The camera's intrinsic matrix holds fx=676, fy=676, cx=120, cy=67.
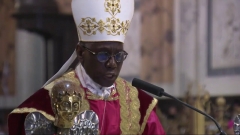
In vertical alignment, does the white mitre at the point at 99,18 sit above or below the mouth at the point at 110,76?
above

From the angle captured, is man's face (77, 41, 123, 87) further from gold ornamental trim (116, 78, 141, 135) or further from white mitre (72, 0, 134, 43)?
gold ornamental trim (116, 78, 141, 135)

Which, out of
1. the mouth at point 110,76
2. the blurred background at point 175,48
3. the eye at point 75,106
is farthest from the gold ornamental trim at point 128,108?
the blurred background at point 175,48

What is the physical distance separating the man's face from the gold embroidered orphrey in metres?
0.10

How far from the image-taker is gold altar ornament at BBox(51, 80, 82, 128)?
2559mm

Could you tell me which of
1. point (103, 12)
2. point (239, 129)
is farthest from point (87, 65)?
point (239, 129)

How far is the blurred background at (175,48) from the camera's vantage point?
21.0 feet

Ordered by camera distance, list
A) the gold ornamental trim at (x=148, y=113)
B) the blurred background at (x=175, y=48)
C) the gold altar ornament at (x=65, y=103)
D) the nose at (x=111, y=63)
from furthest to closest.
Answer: the blurred background at (x=175, y=48), the gold ornamental trim at (x=148, y=113), the nose at (x=111, y=63), the gold altar ornament at (x=65, y=103)

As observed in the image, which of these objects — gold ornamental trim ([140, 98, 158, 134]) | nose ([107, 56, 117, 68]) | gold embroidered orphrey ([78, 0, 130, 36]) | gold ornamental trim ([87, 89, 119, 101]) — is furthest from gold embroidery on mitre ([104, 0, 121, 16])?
gold ornamental trim ([140, 98, 158, 134])

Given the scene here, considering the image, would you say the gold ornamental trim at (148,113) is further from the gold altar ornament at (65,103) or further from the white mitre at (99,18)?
the gold altar ornament at (65,103)

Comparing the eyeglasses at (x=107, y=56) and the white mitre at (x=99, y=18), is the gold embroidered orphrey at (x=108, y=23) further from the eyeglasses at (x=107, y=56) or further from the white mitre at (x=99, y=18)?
the eyeglasses at (x=107, y=56)

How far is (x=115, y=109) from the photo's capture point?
3.74 meters

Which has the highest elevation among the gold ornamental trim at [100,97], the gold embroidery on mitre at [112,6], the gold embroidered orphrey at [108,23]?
the gold embroidery on mitre at [112,6]

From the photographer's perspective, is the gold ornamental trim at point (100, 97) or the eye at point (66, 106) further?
the gold ornamental trim at point (100, 97)

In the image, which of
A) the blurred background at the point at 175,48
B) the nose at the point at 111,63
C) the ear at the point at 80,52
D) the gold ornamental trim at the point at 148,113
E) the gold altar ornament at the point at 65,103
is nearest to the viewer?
the gold altar ornament at the point at 65,103
